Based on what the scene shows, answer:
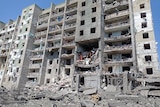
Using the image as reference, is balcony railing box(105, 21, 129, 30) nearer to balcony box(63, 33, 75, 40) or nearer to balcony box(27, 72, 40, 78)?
balcony box(63, 33, 75, 40)

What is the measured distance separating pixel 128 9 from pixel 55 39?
23576 millimetres

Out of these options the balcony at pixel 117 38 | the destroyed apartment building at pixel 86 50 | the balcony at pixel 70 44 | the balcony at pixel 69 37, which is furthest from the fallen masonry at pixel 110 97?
the balcony at pixel 69 37

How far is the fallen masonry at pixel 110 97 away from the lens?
71.8 ft

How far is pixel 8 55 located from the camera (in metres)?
62.6

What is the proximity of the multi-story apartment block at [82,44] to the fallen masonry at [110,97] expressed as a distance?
2.70 meters

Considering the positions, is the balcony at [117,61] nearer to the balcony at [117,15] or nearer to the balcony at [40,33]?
the balcony at [117,15]

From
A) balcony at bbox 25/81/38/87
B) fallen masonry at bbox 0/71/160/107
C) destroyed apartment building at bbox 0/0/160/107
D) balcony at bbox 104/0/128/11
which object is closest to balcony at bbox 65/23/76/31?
destroyed apartment building at bbox 0/0/160/107

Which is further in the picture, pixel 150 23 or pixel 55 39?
pixel 55 39

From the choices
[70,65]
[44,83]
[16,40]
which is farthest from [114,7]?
[16,40]

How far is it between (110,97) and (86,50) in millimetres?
22579

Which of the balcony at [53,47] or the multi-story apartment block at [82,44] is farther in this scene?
the balcony at [53,47]

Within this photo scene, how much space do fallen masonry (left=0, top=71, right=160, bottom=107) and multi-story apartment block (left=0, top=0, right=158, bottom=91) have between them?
270cm

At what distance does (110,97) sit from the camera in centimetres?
2566

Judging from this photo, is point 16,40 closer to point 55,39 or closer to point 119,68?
point 55,39
